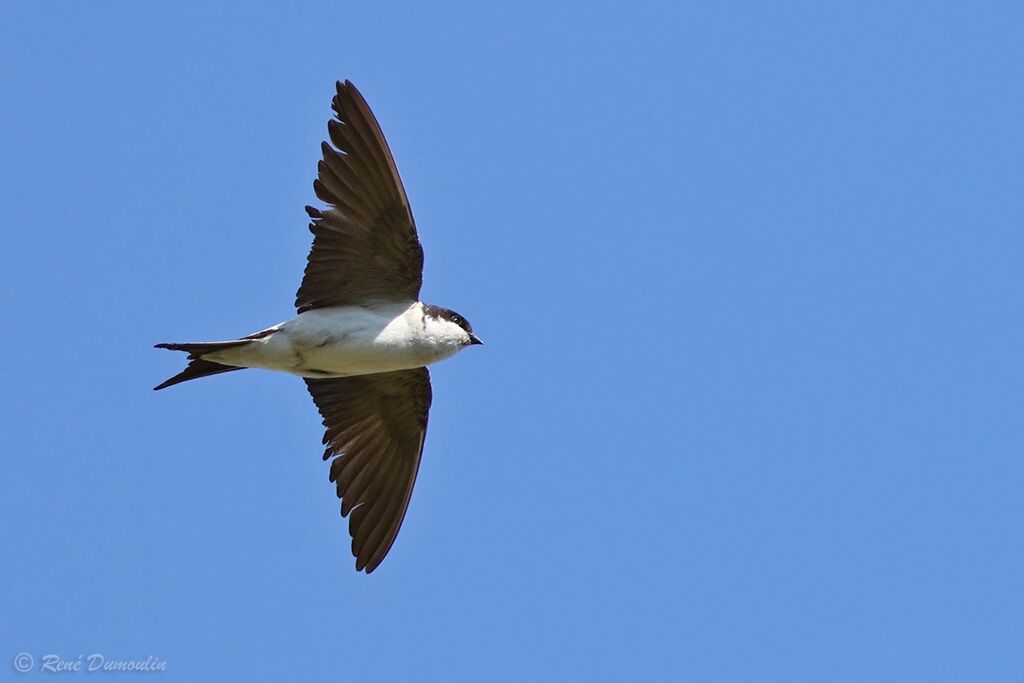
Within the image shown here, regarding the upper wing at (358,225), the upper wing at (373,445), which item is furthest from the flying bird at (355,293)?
the upper wing at (373,445)

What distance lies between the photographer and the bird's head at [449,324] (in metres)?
10.1

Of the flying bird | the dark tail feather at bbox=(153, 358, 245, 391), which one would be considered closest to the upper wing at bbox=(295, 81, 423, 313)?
the flying bird

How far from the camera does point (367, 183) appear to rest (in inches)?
386

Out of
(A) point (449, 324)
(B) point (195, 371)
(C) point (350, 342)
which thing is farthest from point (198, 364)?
(A) point (449, 324)

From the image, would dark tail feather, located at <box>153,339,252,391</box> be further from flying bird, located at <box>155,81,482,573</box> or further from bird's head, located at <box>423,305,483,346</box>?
bird's head, located at <box>423,305,483,346</box>

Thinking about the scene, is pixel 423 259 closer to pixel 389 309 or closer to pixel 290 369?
pixel 389 309

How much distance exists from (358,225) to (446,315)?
734mm

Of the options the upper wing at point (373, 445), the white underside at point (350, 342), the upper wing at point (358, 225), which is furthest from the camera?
the upper wing at point (373, 445)

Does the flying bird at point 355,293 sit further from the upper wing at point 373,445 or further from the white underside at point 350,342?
the upper wing at point 373,445

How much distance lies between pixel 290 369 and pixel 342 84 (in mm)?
1629

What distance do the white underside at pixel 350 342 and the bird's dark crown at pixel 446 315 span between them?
0.03 metres

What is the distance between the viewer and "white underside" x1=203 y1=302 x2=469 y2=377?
9.96 meters

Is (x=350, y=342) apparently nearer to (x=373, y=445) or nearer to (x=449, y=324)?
(x=449, y=324)

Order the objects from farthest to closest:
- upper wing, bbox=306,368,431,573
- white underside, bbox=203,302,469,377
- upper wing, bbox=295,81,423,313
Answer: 1. upper wing, bbox=306,368,431,573
2. white underside, bbox=203,302,469,377
3. upper wing, bbox=295,81,423,313
